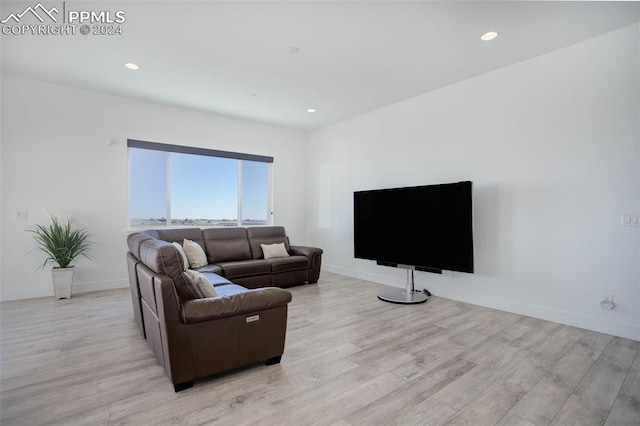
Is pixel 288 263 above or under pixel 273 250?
under

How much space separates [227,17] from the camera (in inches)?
111

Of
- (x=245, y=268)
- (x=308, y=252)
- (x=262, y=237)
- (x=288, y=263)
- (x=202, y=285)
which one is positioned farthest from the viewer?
(x=262, y=237)

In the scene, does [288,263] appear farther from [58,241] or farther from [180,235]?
[58,241]

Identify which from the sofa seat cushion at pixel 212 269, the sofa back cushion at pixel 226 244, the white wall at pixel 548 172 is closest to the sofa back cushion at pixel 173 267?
the sofa seat cushion at pixel 212 269

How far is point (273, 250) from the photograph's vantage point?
17.1ft

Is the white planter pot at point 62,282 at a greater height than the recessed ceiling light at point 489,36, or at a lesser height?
lesser

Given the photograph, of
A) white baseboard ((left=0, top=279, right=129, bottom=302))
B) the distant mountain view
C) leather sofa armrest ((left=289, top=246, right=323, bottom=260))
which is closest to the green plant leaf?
white baseboard ((left=0, top=279, right=129, bottom=302))

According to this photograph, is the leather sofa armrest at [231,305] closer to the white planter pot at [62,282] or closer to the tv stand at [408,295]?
the tv stand at [408,295]

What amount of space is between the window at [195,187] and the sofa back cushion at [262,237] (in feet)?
2.96

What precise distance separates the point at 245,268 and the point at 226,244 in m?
0.74

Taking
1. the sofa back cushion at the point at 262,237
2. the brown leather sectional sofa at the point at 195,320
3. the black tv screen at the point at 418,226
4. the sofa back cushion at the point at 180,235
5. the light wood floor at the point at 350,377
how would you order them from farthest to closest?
the sofa back cushion at the point at 262,237 < the sofa back cushion at the point at 180,235 < the black tv screen at the point at 418,226 < the brown leather sectional sofa at the point at 195,320 < the light wood floor at the point at 350,377

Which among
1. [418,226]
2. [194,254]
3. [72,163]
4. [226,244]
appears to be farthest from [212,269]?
[418,226]

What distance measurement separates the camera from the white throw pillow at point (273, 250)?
17.0 ft

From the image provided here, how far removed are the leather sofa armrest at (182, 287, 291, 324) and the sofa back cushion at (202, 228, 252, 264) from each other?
107 inches
